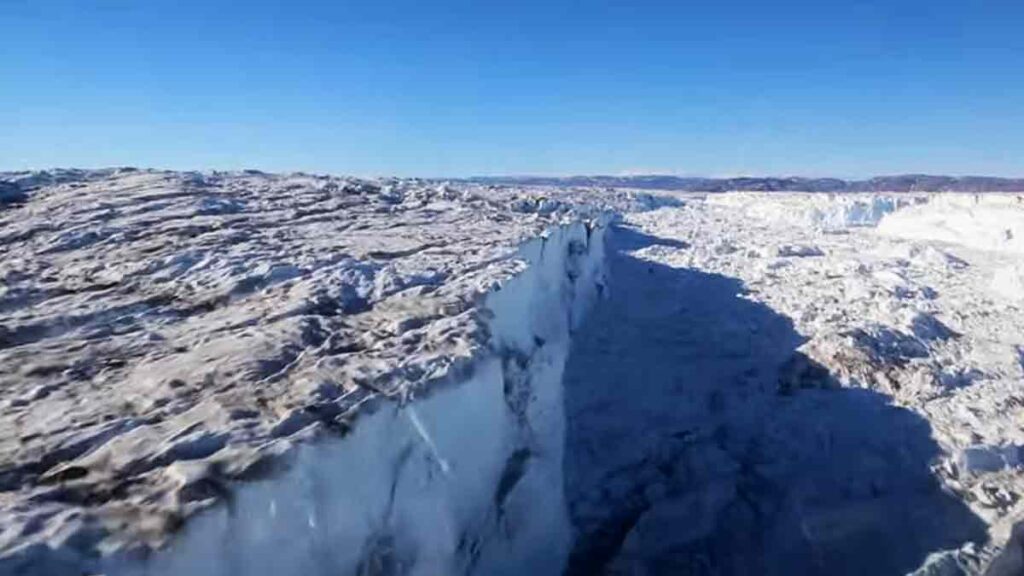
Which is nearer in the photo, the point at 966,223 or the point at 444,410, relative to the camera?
the point at 444,410

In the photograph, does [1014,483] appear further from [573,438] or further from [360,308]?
[360,308]

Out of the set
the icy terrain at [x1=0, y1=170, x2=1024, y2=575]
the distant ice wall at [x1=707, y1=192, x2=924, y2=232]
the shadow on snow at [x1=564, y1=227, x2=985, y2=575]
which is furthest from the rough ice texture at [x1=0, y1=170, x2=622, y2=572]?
the distant ice wall at [x1=707, y1=192, x2=924, y2=232]

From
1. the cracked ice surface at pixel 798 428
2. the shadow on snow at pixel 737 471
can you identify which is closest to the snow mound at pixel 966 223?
the cracked ice surface at pixel 798 428

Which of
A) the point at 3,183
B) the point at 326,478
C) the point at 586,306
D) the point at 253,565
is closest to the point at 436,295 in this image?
the point at 326,478

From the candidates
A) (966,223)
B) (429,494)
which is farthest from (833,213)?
(429,494)

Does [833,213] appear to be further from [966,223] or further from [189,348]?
[189,348]

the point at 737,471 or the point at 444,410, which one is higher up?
the point at 444,410

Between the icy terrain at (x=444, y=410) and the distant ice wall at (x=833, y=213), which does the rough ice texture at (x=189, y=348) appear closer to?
the icy terrain at (x=444, y=410)

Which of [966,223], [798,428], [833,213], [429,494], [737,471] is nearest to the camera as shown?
[429,494]
